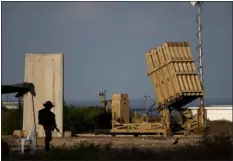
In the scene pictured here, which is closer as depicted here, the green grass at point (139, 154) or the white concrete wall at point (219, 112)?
the green grass at point (139, 154)

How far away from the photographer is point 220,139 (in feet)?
57.3

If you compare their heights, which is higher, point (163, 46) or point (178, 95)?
point (163, 46)

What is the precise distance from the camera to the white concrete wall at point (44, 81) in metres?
26.8

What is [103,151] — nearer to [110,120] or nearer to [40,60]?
[40,60]

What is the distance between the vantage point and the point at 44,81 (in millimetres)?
27188

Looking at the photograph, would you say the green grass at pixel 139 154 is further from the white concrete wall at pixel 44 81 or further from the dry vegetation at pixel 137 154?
the white concrete wall at pixel 44 81

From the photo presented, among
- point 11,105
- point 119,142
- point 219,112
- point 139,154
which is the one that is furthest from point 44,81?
point 139,154

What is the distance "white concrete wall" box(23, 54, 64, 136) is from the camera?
26750 mm

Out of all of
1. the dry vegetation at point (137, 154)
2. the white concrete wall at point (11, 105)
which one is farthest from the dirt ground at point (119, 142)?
the white concrete wall at point (11, 105)

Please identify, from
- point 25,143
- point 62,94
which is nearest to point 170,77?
point 62,94

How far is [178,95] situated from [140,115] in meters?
4.44

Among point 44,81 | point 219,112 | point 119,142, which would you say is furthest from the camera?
point 219,112

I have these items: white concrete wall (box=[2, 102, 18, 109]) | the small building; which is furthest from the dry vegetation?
the small building

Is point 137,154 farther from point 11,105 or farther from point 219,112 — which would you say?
point 219,112
